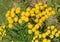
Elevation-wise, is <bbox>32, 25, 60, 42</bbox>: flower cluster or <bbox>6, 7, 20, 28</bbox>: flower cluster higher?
<bbox>6, 7, 20, 28</bbox>: flower cluster

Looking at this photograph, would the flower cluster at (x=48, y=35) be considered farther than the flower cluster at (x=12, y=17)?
No

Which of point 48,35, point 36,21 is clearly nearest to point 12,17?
point 36,21

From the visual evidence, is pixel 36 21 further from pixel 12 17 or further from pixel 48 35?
pixel 12 17

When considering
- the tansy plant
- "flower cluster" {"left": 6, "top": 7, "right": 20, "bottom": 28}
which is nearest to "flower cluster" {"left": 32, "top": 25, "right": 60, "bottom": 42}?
the tansy plant

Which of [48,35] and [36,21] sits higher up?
[36,21]

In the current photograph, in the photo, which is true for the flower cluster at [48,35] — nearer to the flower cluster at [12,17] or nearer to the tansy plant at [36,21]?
the tansy plant at [36,21]

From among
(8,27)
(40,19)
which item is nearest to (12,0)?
(8,27)

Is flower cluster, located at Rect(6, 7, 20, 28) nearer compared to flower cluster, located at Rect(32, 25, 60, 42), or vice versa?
flower cluster, located at Rect(32, 25, 60, 42)

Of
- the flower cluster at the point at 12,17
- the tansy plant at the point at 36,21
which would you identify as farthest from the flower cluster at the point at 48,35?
the flower cluster at the point at 12,17

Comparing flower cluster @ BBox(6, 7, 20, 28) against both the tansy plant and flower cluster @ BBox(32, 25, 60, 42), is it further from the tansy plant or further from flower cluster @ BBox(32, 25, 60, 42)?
flower cluster @ BBox(32, 25, 60, 42)

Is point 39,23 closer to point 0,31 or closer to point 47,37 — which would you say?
point 47,37

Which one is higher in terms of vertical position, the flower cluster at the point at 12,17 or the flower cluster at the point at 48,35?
the flower cluster at the point at 12,17
